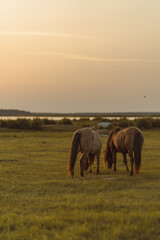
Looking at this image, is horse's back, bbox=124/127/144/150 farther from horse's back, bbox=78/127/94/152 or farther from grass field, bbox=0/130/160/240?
horse's back, bbox=78/127/94/152

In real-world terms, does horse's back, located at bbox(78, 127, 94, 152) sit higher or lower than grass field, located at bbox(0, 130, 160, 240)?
higher

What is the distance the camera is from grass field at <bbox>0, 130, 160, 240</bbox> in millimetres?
5551

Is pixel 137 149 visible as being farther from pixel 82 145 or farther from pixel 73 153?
pixel 73 153

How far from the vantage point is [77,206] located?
23.3ft

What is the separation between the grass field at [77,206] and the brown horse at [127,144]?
76 centimetres

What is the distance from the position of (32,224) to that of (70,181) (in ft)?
13.6

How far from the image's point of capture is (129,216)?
20.9 feet

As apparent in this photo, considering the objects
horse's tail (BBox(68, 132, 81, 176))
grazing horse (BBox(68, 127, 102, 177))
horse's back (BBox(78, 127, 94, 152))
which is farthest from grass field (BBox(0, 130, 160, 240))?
horse's back (BBox(78, 127, 94, 152))

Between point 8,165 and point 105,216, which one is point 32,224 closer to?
point 105,216

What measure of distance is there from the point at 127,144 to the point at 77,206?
17.3 feet

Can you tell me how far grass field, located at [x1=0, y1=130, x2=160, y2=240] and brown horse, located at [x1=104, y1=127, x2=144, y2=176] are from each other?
2.49 ft

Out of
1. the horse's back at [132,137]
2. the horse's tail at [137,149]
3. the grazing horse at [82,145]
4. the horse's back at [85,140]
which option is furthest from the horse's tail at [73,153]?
the horse's tail at [137,149]

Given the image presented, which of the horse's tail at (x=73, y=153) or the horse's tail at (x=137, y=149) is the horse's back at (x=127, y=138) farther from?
the horse's tail at (x=73, y=153)

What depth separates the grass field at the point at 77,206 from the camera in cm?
555
